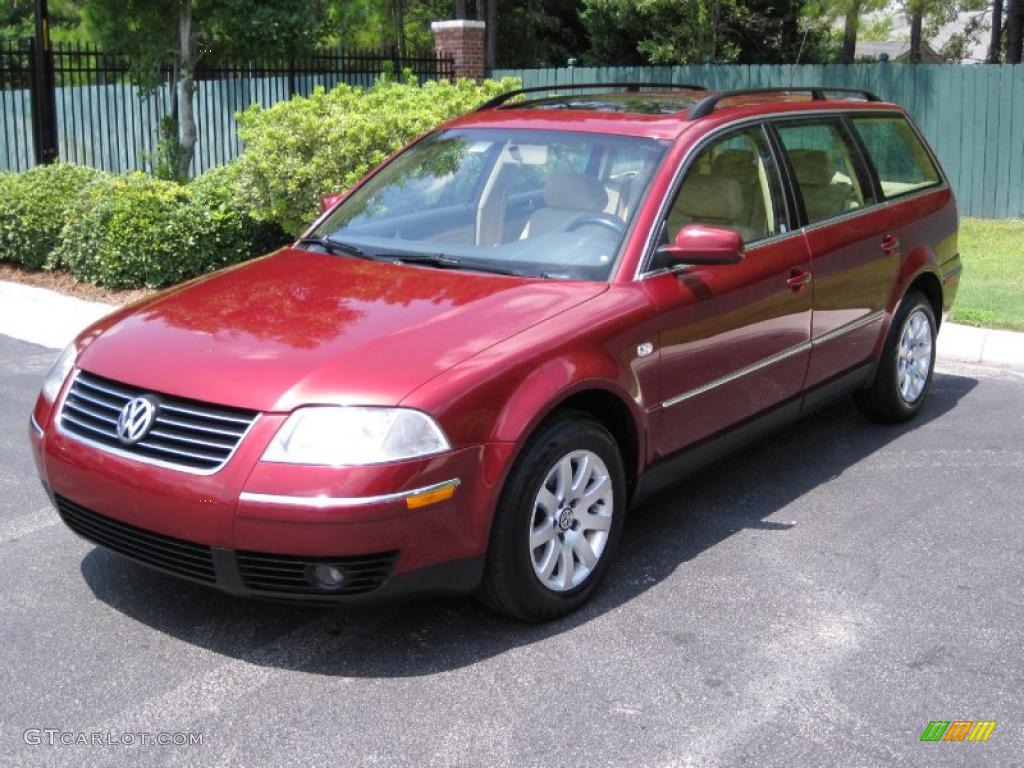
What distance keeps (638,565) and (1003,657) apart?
54.9 inches

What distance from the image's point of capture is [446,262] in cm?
510

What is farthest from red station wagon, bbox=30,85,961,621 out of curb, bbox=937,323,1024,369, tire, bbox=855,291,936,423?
curb, bbox=937,323,1024,369

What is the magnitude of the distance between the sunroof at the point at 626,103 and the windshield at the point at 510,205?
36 cm

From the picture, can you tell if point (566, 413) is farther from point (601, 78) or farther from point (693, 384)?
point (601, 78)

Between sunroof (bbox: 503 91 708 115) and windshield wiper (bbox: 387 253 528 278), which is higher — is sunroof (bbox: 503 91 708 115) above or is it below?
above

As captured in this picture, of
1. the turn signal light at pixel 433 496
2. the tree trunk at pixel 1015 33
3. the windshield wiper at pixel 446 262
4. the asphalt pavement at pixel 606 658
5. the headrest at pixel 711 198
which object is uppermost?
the tree trunk at pixel 1015 33

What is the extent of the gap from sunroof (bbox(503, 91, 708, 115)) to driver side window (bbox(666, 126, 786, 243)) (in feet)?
0.97

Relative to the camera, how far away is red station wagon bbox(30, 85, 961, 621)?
3.98 metres

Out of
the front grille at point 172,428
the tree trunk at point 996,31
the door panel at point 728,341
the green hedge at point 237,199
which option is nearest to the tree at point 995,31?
the tree trunk at point 996,31

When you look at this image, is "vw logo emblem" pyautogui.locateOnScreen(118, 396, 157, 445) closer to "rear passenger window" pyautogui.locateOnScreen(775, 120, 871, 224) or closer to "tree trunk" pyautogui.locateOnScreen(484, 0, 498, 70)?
"rear passenger window" pyautogui.locateOnScreen(775, 120, 871, 224)

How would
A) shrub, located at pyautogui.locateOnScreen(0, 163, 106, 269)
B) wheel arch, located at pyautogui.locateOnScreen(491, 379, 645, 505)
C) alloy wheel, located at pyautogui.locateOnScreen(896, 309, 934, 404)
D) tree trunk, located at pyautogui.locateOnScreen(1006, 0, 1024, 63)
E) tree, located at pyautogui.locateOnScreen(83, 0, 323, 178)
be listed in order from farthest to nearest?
tree trunk, located at pyautogui.locateOnScreen(1006, 0, 1024, 63)
tree, located at pyautogui.locateOnScreen(83, 0, 323, 178)
shrub, located at pyautogui.locateOnScreen(0, 163, 106, 269)
alloy wheel, located at pyautogui.locateOnScreen(896, 309, 934, 404)
wheel arch, located at pyautogui.locateOnScreen(491, 379, 645, 505)

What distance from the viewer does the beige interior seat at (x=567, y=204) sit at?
17.1 feet

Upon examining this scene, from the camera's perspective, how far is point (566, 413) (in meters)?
4.52

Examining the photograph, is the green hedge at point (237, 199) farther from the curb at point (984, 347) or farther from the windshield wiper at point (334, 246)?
the windshield wiper at point (334, 246)
